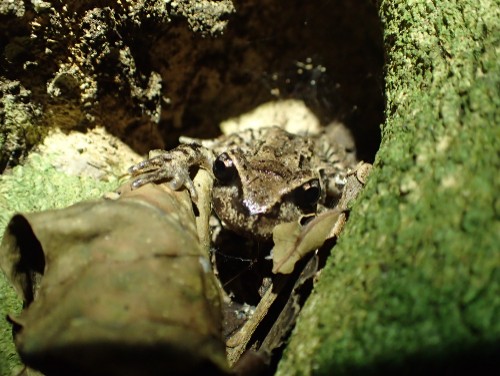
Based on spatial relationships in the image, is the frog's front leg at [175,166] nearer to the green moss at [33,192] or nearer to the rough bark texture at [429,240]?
the green moss at [33,192]

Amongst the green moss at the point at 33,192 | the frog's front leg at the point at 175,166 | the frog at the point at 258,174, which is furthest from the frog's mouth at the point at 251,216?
the green moss at the point at 33,192

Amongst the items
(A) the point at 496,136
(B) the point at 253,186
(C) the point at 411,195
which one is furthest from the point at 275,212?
(A) the point at 496,136

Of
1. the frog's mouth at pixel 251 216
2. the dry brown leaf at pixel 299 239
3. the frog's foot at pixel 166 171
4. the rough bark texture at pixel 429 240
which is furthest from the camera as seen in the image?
the frog's mouth at pixel 251 216

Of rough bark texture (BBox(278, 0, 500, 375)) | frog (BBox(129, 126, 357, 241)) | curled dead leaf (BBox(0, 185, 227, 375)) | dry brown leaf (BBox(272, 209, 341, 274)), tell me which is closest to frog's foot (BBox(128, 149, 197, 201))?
frog (BBox(129, 126, 357, 241))

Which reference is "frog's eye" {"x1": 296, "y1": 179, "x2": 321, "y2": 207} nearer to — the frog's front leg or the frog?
the frog

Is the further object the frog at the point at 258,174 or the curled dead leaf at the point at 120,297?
the frog at the point at 258,174

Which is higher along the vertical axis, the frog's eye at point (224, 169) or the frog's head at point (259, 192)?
the frog's eye at point (224, 169)

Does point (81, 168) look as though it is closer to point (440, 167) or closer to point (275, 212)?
point (275, 212)
